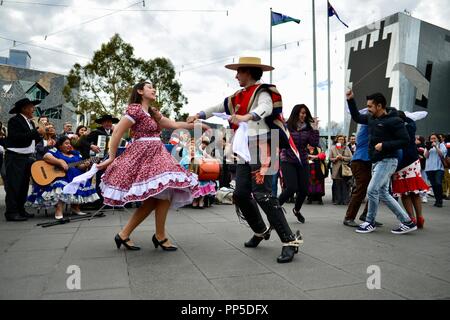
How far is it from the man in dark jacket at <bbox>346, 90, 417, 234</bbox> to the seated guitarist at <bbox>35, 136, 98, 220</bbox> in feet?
15.6

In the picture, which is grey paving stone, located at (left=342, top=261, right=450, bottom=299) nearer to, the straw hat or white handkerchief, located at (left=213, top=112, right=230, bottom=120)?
white handkerchief, located at (left=213, top=112, right=230, bottom=120)

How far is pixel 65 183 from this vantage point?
585cm

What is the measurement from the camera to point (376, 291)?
2.31m

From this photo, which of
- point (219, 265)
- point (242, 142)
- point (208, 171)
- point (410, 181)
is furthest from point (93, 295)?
point (410, 181)

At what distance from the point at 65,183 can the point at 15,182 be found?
2.59 ft

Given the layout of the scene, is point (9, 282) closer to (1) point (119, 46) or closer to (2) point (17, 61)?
(1) point (119, 46)

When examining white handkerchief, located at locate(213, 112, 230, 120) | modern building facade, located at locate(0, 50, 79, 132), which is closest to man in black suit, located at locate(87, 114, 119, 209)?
white handkerchief, located at locate(213, 112, 230, 120)

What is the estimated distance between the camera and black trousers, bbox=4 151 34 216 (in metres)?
5.58

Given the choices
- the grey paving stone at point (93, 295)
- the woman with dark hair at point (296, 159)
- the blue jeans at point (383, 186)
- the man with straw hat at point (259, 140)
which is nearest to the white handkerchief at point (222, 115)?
the man with straw hat at point (259, 140)

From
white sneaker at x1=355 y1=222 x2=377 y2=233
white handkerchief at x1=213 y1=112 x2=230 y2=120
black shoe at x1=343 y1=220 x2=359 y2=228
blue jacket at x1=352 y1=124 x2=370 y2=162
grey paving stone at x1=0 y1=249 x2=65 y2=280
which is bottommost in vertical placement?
black shoe at x1=343 y1=220 x2=359 y2=228

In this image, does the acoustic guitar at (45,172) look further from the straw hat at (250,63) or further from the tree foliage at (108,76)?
the tree foliage at (108,76)

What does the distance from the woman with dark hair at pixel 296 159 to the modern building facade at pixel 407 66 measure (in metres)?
19.4

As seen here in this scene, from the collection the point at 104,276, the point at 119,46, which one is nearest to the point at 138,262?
the point at 104,276

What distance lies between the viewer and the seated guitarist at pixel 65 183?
5721 mm
